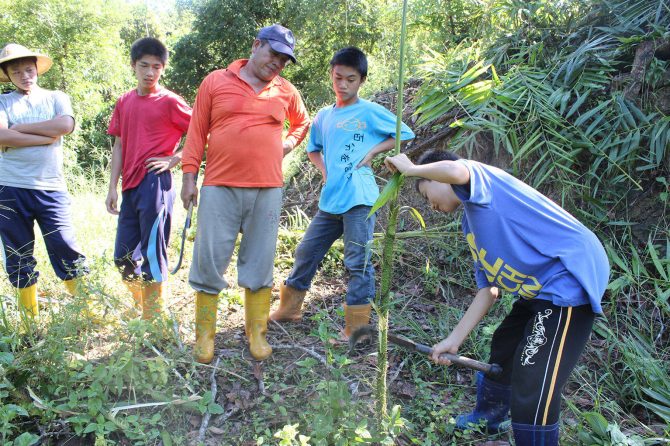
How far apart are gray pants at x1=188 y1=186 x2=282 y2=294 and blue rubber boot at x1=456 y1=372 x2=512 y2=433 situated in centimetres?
130

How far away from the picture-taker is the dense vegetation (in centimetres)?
232

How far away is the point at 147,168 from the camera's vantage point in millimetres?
3016

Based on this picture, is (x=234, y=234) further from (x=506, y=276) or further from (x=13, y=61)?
(x=13, y=61)

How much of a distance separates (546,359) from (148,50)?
270 centimetres

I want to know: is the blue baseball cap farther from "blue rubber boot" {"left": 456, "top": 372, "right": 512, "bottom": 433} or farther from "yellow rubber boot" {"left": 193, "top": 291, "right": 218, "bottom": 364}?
"blue rubber boot" {"left": 456, "top": 372, "right": 512, "bottom": 433}

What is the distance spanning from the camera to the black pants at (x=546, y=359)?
1934 mm

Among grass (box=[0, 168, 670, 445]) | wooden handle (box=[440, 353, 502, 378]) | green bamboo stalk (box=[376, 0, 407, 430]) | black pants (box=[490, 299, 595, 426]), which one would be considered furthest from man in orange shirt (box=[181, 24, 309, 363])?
black pants (box=[490, 299, 595, 426])

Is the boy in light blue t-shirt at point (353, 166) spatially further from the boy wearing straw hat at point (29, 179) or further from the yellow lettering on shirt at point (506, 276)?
the boy wearing straw hat at point (29, 179)

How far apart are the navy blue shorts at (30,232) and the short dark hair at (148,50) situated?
1.03 metres

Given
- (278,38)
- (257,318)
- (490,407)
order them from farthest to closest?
(257,318) → (278,38) → (490,407)

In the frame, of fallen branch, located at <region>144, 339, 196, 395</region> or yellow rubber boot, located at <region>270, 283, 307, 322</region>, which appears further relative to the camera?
yellow rubber boot, located at <region>270, 283, 307, 322</region>

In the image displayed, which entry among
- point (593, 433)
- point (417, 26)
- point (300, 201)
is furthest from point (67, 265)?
point (417, 26)

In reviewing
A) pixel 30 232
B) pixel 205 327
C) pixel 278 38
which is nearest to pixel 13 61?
pixel 30 232

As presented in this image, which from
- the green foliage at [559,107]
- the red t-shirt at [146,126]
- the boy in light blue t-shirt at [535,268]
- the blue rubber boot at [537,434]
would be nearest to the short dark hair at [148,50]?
the red t-shirt at [146,126]
